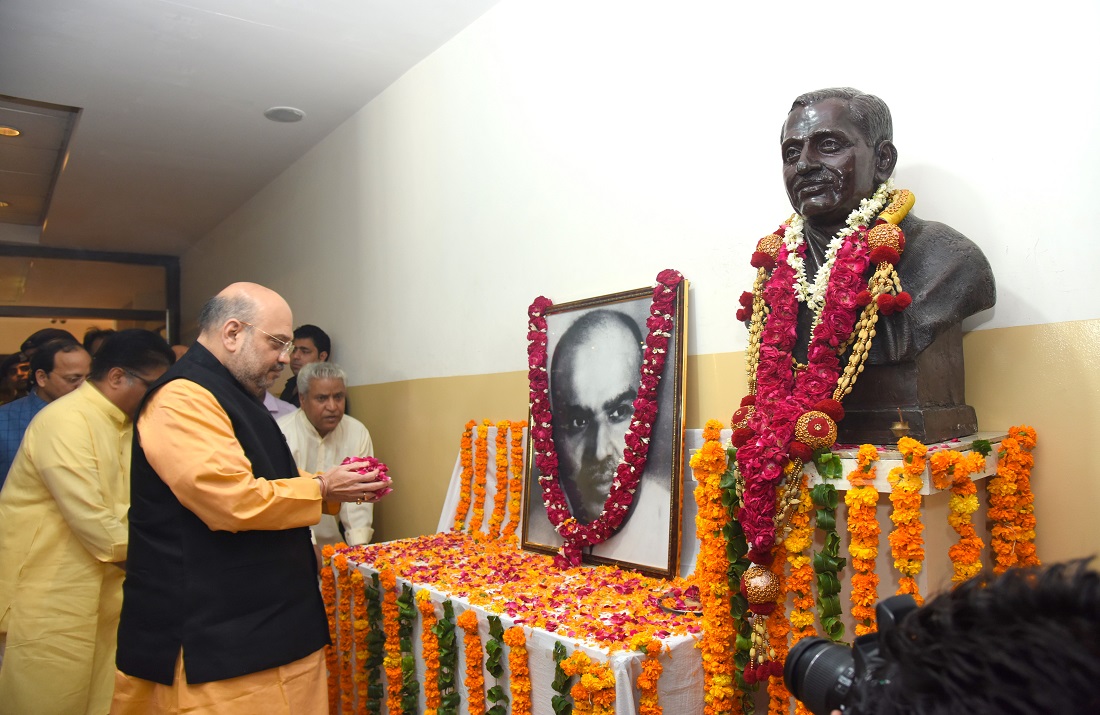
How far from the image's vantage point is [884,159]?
83.7 inches

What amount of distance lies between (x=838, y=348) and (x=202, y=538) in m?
1.88

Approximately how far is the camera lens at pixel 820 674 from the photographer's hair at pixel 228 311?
1978 millimetres

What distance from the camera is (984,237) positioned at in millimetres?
2170

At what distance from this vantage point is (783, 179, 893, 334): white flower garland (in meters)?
2.07

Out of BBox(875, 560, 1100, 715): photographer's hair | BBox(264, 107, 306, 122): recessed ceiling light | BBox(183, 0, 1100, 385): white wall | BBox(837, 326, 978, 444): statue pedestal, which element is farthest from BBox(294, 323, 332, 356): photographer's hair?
BBox(875, 560, 1100, 715): photographer's hair

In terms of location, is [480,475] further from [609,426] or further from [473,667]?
[473,667]

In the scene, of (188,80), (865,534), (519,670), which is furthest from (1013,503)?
(188,80)

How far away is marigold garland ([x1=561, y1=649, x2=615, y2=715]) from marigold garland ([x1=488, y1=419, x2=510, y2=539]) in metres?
1.54

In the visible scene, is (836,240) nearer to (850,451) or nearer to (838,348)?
(838,348)

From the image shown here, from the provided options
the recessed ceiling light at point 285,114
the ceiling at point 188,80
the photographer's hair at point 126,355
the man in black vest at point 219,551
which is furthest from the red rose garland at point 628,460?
the recessed ceiling light at point 285,114

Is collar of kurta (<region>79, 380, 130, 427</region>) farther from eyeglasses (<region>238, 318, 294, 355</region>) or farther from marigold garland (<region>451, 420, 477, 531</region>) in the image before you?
marigold garland (<region>451, 420, 477, 531</region>)

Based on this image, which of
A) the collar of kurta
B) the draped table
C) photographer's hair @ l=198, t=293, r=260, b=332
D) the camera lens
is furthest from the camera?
the collar of kurta

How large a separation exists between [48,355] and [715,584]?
12.1ft

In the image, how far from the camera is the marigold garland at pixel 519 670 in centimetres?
234
